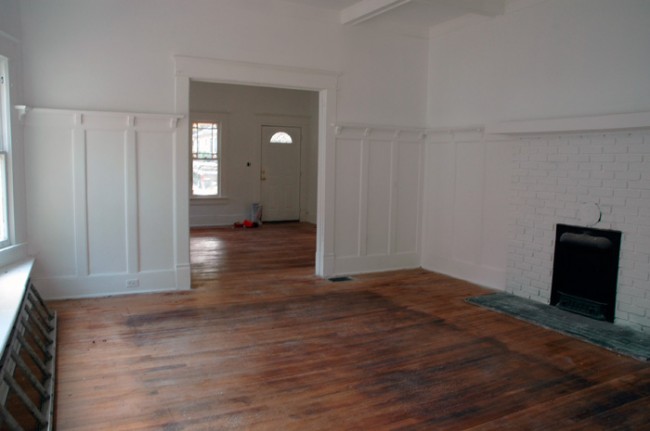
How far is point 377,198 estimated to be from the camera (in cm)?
668

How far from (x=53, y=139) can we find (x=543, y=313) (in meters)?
5.17

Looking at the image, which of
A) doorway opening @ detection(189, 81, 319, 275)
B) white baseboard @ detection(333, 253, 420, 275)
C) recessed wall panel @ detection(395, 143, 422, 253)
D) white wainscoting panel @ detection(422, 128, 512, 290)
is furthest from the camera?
doorway opening @ detection(189, 81, 319, 275)

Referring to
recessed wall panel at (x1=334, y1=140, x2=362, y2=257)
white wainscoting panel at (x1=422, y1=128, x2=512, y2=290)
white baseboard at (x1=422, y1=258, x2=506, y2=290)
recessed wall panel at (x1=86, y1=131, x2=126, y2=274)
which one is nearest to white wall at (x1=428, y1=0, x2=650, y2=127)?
white wainscoting panel at (x1=422, y1=128, x2=512, y2=290)

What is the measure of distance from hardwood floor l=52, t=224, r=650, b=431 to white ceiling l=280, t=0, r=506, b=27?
319 cm

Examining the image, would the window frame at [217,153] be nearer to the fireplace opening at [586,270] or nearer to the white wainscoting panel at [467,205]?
the white wainscoting panel at [467,205]

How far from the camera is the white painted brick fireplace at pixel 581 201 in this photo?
445 centimetres

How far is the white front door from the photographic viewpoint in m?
11.3

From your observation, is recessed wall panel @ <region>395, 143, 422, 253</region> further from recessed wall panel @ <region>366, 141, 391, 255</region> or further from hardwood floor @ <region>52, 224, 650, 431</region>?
hardwood floor @ <region>52, 224, 650, 431</region>

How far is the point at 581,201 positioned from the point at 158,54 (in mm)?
4602

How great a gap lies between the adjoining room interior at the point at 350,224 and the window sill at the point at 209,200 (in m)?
3.74

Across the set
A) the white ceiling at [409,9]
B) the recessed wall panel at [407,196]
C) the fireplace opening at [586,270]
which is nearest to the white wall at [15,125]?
the white ceiling at [409,9]

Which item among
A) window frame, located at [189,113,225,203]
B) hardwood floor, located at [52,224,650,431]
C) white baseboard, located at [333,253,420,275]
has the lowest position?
hardwood floor, located at [52,224,650,431]

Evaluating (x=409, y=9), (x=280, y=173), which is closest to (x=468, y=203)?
(x=409, y=9)

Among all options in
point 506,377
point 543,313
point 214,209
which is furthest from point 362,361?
point 214,209
